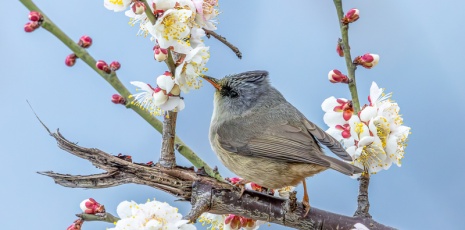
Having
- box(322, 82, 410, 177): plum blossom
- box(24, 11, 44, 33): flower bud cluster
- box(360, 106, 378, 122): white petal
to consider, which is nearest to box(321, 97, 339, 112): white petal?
box(322, 82, 410, 177): plum blossom

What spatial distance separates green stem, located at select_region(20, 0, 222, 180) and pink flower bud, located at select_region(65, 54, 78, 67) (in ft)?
0.23

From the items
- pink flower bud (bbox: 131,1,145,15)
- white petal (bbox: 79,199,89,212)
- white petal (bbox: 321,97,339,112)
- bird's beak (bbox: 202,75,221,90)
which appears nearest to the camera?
pink flower bud (bbox: 131,1,145,15)

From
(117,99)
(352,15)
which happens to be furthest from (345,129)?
(117,99)

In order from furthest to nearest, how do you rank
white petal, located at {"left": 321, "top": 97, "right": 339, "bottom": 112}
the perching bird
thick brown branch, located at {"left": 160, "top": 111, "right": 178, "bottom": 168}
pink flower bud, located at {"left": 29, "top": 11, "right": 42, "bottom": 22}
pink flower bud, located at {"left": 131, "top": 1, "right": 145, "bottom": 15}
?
1. the perching bird
2. white petal, located at {"left": 321, "top": 97, "right": 339, "bottom": 112}
3. thick brown branch, located at {"left": 160, "top": 111, "right": 178, "bottom": 168}
4. pink flower bud, located at {"left": 29, "top": 11, "right": 42, "bottom": 22}
5. pink flower bud, located at {"left": 131, "top": 1, "right": 145, "bottom": 15}

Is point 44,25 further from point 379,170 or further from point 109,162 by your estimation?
point 379,170

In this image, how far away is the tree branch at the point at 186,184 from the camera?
2.27 m

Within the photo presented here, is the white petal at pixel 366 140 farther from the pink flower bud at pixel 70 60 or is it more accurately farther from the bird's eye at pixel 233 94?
the pink flower bud at pixel 70 60

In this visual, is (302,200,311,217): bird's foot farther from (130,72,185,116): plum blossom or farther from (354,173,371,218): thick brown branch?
(130,72,185,116): plum blossom

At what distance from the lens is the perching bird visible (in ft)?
8.36

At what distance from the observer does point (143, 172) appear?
7.50 feet

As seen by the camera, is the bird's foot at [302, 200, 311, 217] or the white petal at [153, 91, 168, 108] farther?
the bird's foot at [302, 200, 311, 217]

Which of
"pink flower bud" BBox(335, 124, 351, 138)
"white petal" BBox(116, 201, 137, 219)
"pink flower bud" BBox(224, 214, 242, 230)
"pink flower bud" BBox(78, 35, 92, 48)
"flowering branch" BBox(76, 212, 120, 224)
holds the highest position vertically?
"pink flower bud" BBox(78, 35, 92, 48)

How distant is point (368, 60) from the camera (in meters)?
2.39

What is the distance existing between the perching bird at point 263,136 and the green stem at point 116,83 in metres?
0.24
